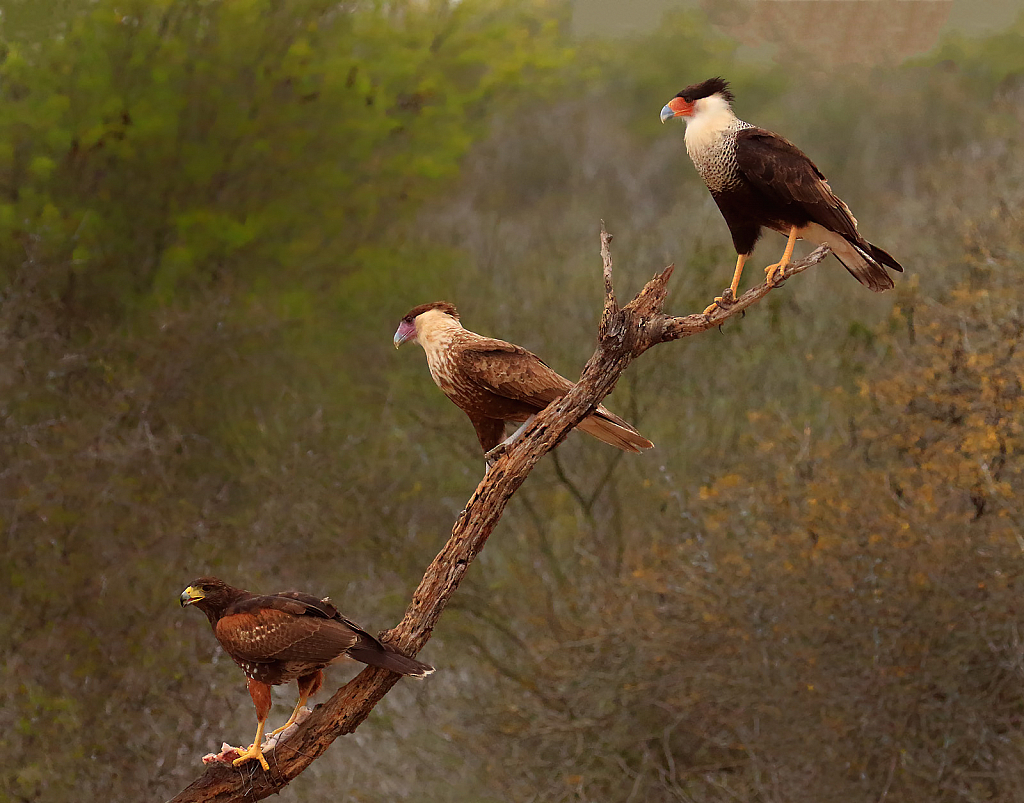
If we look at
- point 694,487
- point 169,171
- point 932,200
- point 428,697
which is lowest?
point 428,697

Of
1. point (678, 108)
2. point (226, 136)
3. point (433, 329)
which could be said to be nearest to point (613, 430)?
point (433, 329)

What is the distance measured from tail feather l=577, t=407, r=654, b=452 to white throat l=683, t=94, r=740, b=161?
1080 millimetres

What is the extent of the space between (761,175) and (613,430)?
42.7 inches

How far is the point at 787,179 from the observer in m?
3.99

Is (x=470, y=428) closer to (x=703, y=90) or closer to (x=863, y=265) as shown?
(x=863, y=265)

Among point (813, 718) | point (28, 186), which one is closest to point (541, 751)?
point (813, 718)

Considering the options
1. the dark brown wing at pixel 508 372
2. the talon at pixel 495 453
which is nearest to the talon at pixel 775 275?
the dark brown wing at pixel 508 372

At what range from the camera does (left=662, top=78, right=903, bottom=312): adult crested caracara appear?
399 centimetres

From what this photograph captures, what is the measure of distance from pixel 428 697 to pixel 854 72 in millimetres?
13316

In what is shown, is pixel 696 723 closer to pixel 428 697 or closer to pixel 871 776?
pixel 871 776

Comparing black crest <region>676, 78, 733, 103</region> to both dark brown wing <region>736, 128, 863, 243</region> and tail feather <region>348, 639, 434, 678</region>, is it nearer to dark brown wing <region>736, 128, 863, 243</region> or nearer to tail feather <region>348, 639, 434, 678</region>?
dark brown wing <region>736, 128, 863, 243</region>

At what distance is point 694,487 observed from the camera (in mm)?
14969

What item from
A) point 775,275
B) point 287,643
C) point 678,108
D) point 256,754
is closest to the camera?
point 256,754

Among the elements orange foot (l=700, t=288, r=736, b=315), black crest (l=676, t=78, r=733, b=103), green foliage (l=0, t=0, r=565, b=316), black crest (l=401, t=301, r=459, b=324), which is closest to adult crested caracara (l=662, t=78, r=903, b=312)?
black crest (l=676, t=78, r=733, b=103)
